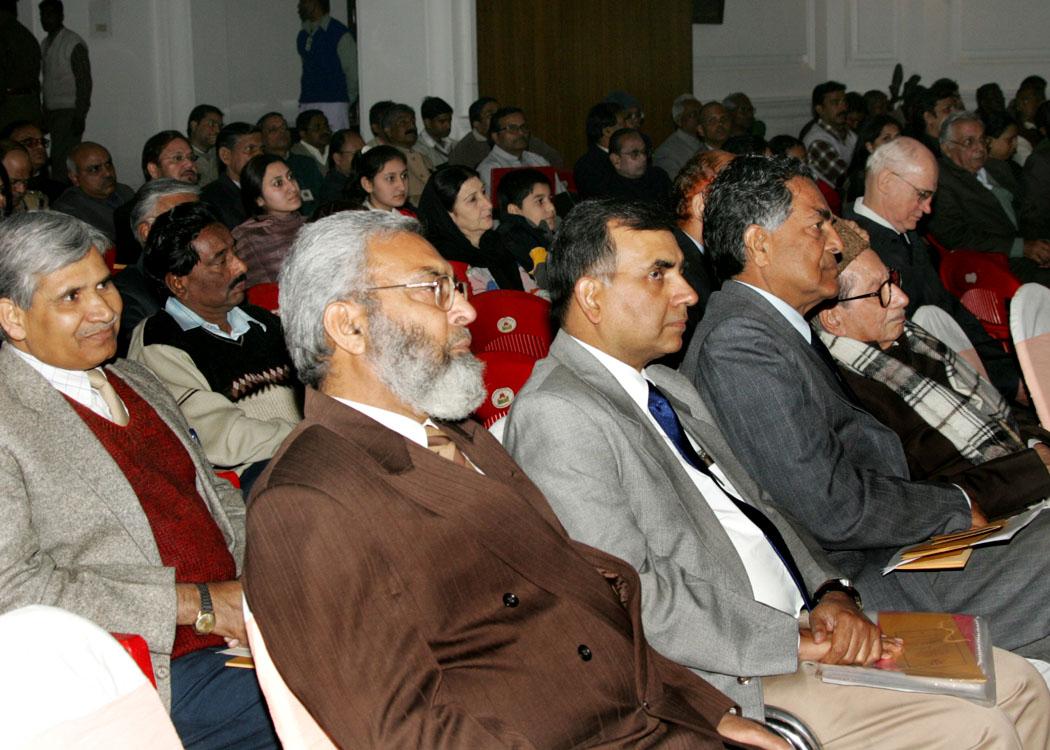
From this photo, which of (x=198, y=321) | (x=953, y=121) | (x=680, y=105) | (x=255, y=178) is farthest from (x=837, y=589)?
(x=680, y=105)

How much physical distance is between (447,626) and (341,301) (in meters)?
0.57

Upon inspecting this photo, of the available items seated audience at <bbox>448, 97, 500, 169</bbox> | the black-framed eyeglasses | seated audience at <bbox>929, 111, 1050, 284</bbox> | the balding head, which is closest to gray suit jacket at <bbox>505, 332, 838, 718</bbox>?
the black-framed eyeglasses

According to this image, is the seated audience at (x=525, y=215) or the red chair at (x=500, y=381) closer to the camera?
the red chair at (x=500, y=381)

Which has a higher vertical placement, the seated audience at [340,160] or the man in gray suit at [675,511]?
the seated audience at [340,160]

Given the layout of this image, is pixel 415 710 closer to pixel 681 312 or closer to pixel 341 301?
pixel 341 301

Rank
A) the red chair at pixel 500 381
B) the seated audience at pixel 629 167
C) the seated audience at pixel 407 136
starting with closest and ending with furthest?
the red chair at pixel 500 381 < the seated audience at pixel 629 167 < the seated audience at pixel 407 136

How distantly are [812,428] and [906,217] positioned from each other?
216cm

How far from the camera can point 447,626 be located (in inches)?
66.2

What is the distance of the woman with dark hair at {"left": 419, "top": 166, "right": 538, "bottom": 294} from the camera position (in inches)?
210

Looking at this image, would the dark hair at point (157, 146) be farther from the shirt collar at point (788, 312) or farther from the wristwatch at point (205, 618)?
the wristwatch at point (205, 618)

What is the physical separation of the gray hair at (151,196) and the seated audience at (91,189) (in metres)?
2.16

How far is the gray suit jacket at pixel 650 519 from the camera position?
213cm

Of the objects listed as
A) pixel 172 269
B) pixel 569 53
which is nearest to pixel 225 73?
pixel 569 53

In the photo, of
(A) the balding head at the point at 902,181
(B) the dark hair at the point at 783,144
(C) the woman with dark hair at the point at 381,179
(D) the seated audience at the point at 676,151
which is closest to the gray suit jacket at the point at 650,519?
(A) the balding head at the point at 902,181
